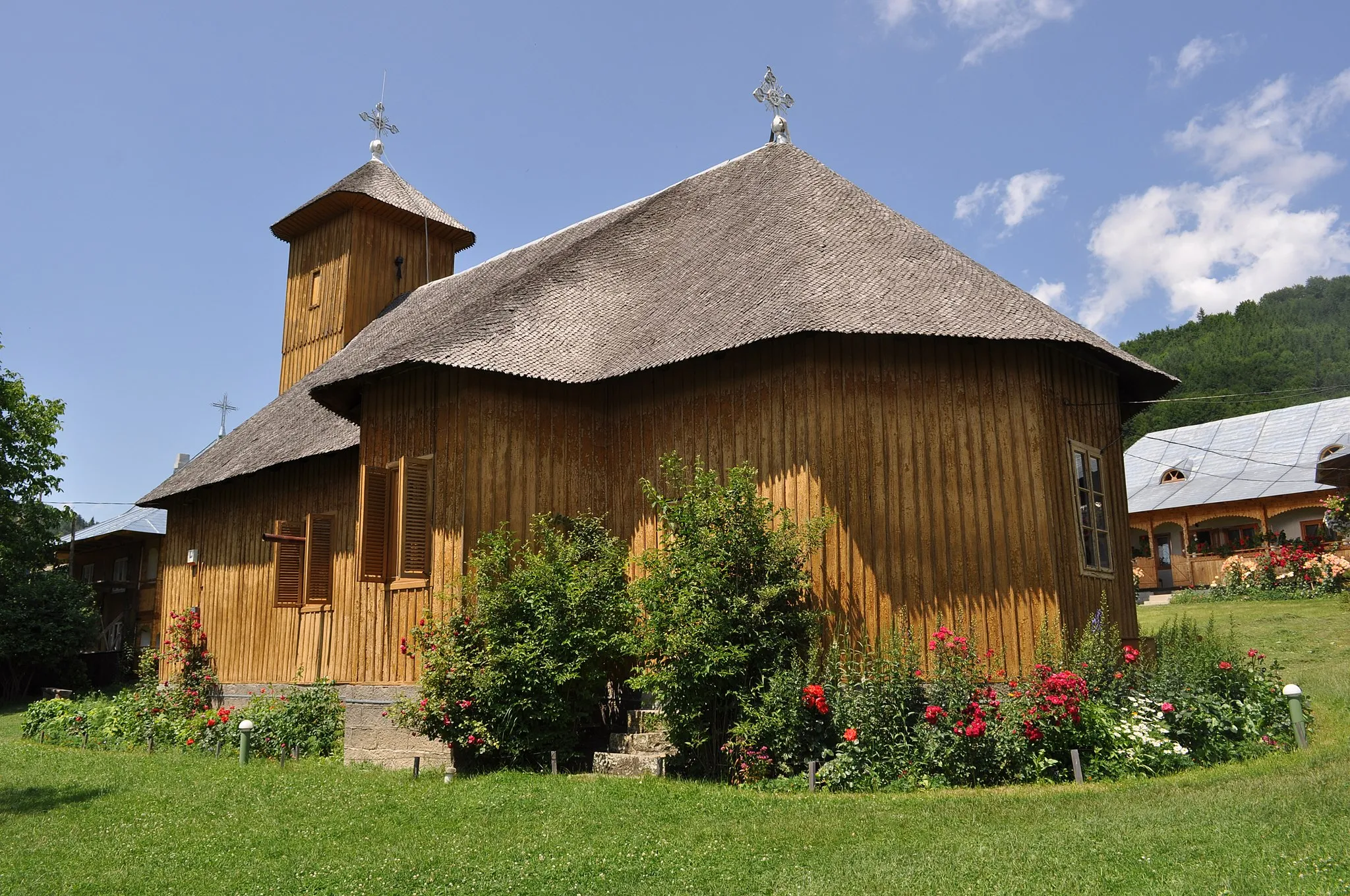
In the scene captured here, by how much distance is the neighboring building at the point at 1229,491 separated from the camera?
103 ft

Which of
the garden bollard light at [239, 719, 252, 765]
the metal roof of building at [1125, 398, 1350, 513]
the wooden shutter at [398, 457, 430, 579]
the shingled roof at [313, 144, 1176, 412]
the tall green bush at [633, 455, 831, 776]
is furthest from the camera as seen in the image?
the metal roof of building at [1125, 398, 1350, 513]

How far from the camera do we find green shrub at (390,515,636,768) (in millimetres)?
11383

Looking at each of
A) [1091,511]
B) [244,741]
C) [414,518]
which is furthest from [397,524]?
[1091,511]

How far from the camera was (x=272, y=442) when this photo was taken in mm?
18703

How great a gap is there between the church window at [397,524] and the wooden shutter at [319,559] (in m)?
2.75

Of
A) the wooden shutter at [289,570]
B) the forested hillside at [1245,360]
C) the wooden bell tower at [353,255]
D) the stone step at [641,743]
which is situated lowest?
the stone step at [641,743]

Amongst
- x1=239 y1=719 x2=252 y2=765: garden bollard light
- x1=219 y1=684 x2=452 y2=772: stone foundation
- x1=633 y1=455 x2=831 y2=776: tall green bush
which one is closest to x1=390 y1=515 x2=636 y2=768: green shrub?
x1=219 y1=684 x2=452 y2=772: stone foundation

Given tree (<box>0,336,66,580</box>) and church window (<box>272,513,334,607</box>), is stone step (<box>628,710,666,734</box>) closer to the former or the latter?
church window (<box>272,513,334,607</box>)

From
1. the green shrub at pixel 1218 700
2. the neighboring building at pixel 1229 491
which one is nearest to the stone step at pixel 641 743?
the green shrub at pixel 1218 700

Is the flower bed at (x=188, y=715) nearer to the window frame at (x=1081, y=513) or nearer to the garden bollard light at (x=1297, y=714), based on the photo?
the window frame at (x=1081, y=513)

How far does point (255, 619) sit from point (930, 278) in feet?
40.0

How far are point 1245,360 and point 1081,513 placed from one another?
4362 centimetres

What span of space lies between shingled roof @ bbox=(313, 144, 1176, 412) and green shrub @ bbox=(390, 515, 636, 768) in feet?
7.99

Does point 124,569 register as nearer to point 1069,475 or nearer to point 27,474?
point 27,474
